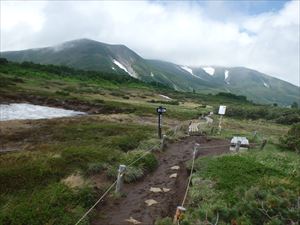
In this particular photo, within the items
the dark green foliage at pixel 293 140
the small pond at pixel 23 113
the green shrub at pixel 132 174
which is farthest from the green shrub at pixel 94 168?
the small pond at pixel 23 113

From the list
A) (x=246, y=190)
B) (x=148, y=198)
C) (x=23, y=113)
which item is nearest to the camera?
(x=246, y=190)

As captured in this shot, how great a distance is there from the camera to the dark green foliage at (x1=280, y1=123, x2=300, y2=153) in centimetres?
2568

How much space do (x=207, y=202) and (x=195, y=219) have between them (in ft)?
7.18

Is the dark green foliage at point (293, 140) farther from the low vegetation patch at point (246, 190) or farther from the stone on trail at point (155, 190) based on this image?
the stone on trail at point (155, 190)

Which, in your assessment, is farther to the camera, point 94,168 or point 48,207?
point 94,168

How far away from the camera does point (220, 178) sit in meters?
16.7

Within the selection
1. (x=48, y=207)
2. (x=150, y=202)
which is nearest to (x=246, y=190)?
(x=150, y=202)

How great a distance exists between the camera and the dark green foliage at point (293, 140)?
2568 cm

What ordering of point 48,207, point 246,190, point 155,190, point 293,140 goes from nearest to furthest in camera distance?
point 48,207 → point 246,190 → point 155,190 → point 293,140

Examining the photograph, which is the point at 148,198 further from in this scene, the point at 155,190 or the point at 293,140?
the point at 293,140

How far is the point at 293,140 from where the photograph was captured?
26250 millimetres

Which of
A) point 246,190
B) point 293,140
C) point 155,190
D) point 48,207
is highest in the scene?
point 293,140

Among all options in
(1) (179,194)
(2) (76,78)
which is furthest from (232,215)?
(2) (76,78)

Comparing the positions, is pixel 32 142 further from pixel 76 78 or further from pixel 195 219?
pixel 76 78
